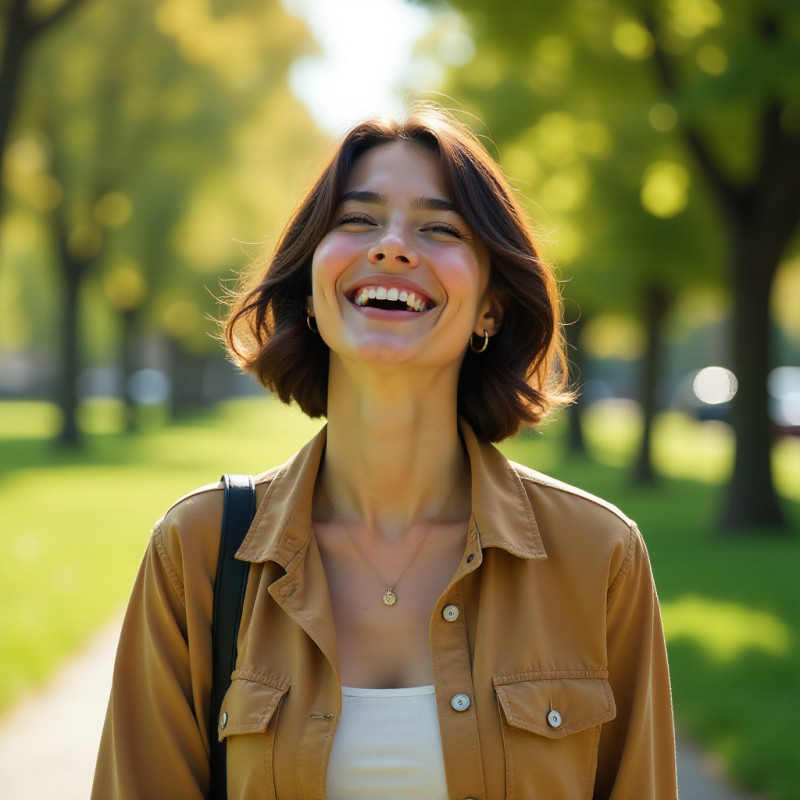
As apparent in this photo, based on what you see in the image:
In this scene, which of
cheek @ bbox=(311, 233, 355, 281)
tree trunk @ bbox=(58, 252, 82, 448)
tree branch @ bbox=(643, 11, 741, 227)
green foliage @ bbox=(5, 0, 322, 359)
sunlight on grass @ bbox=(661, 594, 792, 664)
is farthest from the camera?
tree trunk @ bbox=(58, 252, 82, 448)

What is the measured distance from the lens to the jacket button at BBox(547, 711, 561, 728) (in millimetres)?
2377

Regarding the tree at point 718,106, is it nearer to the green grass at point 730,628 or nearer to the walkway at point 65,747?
the green grass at point 730,628

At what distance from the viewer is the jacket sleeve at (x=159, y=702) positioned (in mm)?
2426

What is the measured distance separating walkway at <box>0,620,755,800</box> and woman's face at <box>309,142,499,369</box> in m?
3.01

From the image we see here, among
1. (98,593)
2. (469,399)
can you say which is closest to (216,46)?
(98,593)

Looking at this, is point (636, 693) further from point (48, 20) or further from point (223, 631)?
point (48, 20)

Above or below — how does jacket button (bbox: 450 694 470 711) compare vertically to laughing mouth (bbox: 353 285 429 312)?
below

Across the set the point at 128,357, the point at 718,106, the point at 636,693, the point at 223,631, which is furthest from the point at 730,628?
the point at 128,357

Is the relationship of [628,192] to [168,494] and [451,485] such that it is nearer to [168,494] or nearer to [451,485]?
[168,494]

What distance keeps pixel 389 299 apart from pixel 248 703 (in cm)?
100

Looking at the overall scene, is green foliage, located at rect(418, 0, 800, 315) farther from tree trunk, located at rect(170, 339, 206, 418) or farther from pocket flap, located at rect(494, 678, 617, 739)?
tree trunk, located at rect(170, 339, 206, 418)

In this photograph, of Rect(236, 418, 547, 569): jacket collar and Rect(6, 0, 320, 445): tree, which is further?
Rect(6, 0, 320, 445): tree

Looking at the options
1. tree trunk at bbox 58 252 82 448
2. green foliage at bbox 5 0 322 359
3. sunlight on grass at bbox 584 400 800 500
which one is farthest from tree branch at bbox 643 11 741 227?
tree trunk at bbox 58 252 82 448

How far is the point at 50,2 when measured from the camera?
46.3 ft
